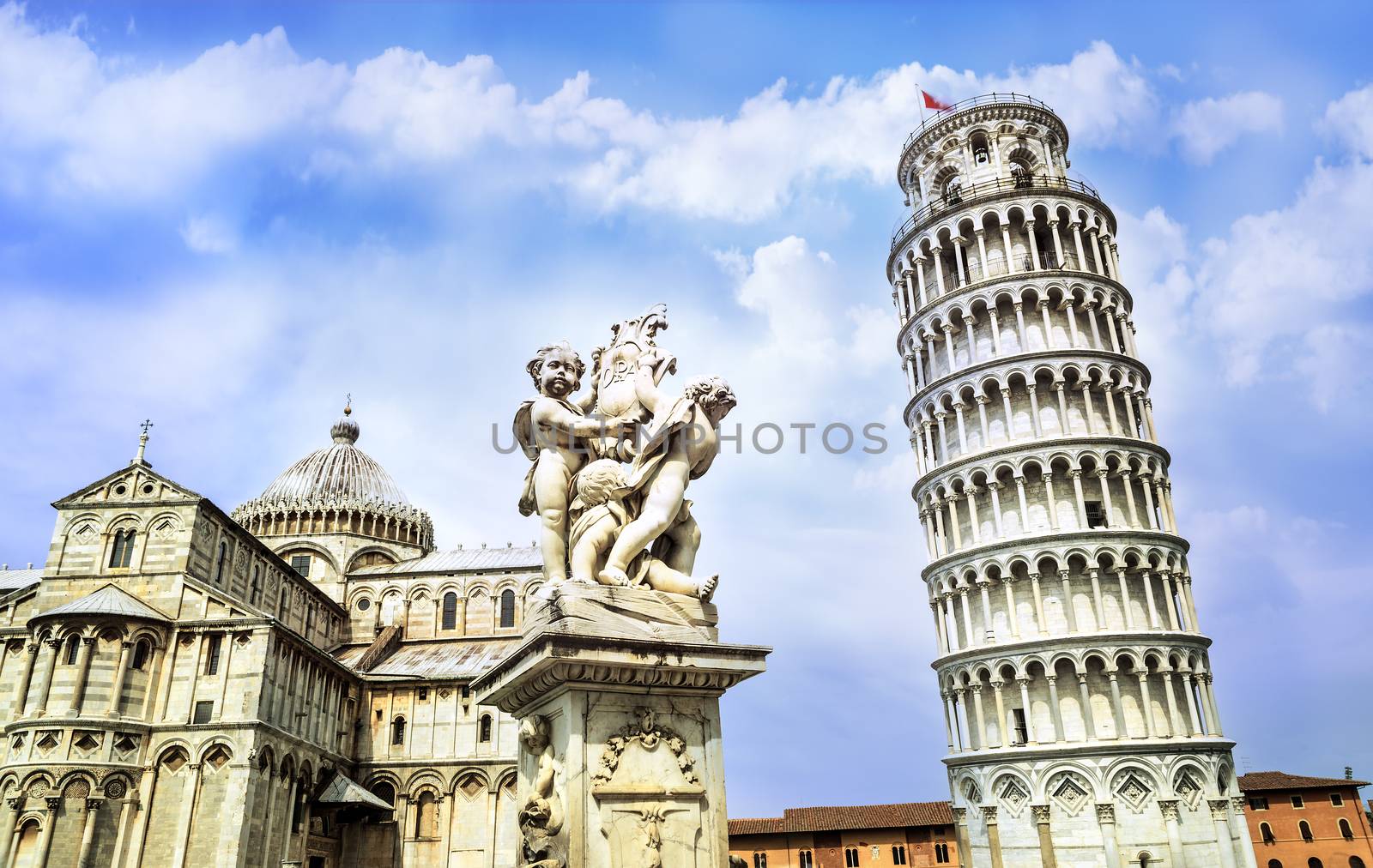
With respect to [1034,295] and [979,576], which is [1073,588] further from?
[1034,295]

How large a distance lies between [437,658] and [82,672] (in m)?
20.9

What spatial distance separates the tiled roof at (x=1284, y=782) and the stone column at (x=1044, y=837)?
1298 inches

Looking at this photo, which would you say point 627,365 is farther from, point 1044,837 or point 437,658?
point 437,658

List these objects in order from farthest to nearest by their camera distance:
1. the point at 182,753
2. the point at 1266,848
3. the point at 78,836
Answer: the point at 1266,848
the point at 182,753
the point at 78,836

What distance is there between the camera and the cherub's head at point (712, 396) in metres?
6.21

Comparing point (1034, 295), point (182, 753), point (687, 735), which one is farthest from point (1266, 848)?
point (687, 735)

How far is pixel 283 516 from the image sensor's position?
58.6 m

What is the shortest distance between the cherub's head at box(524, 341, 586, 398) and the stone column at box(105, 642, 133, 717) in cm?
3545

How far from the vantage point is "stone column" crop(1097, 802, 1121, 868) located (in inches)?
1292

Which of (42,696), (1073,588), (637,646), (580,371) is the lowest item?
(637,646)

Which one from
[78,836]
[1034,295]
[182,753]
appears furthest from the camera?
[1034,295]

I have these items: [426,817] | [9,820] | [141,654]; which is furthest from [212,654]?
[426,817]

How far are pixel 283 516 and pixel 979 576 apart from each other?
42057mm

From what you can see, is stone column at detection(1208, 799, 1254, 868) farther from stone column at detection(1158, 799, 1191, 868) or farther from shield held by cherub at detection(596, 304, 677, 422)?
shield held by cherub at detection(596, 304, 677, 422)
